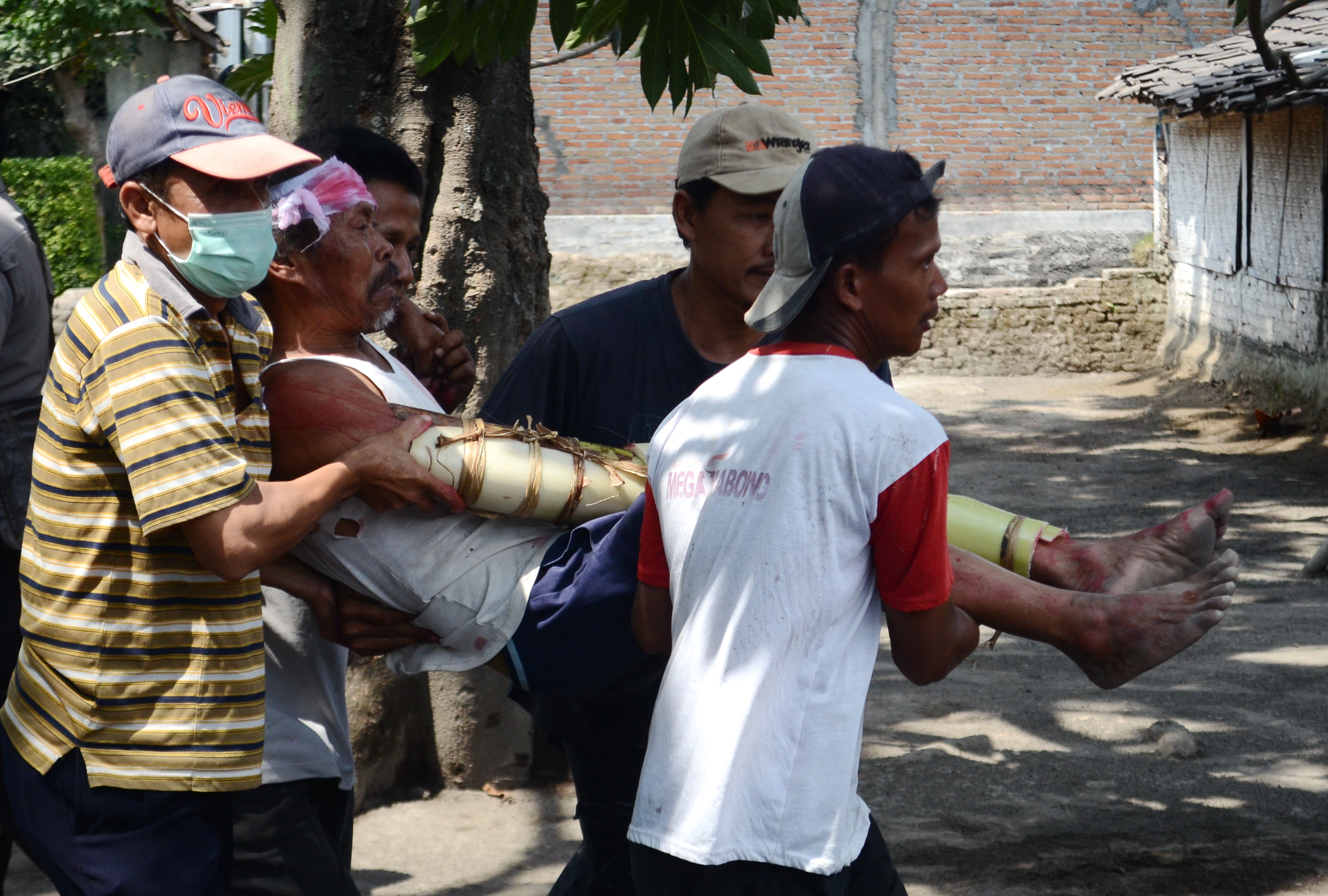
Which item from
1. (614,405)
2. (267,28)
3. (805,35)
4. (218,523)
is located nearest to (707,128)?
(614,405)

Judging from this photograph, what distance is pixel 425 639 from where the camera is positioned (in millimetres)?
2203

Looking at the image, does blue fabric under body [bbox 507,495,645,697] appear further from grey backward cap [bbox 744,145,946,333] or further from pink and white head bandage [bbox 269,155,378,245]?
pink and white head bandage [bbox 269,155,378,245]

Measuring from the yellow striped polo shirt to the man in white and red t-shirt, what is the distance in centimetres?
65

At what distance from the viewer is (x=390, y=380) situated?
2299mm

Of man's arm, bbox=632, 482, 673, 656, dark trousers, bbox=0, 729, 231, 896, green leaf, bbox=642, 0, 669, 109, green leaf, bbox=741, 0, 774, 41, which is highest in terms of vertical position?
green leaf, bbox=741, 0, 774, 41

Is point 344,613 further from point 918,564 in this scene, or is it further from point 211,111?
point 918,564

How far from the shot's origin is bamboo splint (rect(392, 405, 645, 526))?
2.11 metres

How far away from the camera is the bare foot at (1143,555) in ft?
7.79

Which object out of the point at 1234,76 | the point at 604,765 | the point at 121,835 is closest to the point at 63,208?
the point at 1234,76

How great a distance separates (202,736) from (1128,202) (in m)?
16.2

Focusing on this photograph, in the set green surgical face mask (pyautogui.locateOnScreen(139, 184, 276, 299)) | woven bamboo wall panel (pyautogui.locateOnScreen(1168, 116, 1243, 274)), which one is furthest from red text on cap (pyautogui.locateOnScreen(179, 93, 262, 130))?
woven bamboo wall panel (pyautogui.locateOnScreen(1168, 116, 1243, 274))

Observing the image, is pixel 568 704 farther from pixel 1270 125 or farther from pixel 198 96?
pixel 1270 125

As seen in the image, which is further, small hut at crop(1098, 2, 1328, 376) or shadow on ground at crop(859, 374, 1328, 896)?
small hut at crop(1098, 2, 1328, 376)

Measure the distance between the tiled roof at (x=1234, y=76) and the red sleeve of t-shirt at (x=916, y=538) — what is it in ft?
29.0
